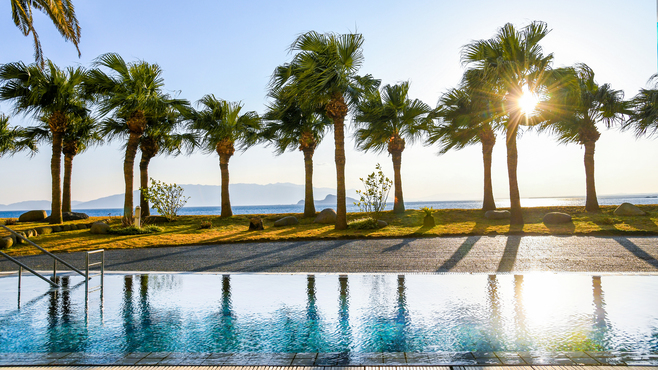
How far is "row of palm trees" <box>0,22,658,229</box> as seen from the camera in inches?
592

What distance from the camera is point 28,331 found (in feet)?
13.4

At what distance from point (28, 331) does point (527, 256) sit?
8.96 m

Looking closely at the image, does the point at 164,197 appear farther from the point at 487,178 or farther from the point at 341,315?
the point at 341,315

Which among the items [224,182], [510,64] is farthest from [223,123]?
[510,64]

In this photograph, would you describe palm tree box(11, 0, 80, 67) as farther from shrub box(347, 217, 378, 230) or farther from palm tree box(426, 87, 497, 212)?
palm tree box(426, 87, 497, 212)

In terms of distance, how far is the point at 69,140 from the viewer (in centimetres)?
2270

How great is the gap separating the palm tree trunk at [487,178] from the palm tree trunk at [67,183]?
23.8m

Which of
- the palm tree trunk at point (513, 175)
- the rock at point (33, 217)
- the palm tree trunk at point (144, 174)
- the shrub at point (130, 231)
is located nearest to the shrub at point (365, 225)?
the palm tree trunk at point (513, 175)

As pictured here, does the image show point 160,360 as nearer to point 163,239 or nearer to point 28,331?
point 28,331

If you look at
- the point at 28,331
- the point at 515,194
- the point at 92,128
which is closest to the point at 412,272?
the point at 28,331

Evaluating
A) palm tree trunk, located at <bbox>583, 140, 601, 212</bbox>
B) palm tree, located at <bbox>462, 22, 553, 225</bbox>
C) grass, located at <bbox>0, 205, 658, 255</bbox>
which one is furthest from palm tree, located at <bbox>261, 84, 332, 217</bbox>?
palm tree trunk, located at <bbox>583, 140, 601, 212</bbox>

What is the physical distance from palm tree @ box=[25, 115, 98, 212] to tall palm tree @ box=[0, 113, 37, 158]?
704 millimetres

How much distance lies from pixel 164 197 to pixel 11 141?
37.1 ft

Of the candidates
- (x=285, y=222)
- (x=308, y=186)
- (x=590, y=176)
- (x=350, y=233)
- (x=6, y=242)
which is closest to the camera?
(x=6, y=242)
